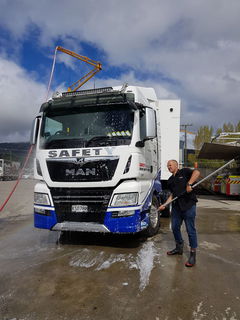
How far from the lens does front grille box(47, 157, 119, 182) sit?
4.15m

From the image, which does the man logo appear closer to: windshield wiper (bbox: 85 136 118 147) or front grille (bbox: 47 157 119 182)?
front grille (bbox: 47 157 119 182)

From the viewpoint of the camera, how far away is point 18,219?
7.66 metres

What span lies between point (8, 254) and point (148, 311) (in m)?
2.89

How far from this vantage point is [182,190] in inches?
154

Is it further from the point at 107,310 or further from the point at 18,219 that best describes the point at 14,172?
the point at 107,310

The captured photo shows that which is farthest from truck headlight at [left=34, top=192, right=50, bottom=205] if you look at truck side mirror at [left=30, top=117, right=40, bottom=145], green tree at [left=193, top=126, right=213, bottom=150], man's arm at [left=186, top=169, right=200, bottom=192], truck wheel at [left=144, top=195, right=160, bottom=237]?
green tree at [left=193, top=126, right=213, bottom=150]

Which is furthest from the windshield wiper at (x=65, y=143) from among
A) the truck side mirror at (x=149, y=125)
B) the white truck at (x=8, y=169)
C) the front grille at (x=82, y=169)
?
the white truck at (x=8, y=169)

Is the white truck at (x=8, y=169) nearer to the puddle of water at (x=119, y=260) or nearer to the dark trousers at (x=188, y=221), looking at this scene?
the puddle of water at (x=119, y=260)

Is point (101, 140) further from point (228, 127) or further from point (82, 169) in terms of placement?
point (228, 127)

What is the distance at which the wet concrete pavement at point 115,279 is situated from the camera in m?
2.58

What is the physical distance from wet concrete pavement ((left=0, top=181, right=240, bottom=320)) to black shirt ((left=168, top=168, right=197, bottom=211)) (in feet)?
3.02

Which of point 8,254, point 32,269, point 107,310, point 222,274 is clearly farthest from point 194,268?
point 8,254

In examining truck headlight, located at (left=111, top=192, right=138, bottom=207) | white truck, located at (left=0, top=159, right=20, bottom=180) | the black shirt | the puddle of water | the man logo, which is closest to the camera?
the puddle of water

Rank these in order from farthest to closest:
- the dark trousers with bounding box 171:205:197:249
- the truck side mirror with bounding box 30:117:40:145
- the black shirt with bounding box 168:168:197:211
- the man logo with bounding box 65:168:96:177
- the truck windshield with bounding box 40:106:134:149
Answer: the truck side mirror with bounding box 30:117:40:145, the truck windshield with bounding box 40:106:134:149, the man logo with bounding box 65:168:96:177, the black shirt with bounding box 168:168:197:211, the dark trousers with bounding box 171:205:197:249
